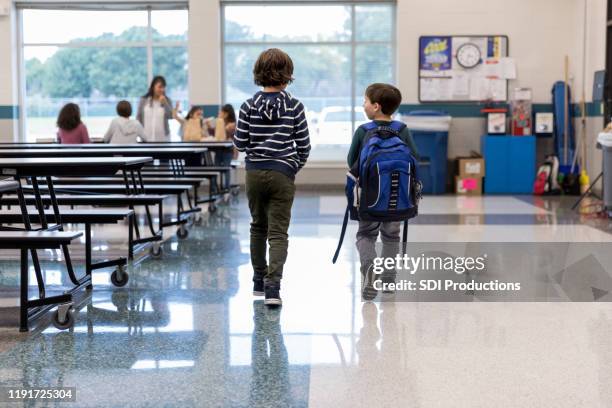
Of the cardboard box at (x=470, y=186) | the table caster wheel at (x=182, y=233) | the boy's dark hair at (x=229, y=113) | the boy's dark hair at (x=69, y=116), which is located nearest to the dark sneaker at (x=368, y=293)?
the table caster wheel at (x=182, y=233)

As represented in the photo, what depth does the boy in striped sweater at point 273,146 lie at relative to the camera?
13.5 feet

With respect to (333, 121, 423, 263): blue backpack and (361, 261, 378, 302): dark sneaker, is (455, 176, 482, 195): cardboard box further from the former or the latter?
(333, 121, 423, 263): blue backpack

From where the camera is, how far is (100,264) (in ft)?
15.6

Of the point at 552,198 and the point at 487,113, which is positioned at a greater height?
the point at 487,113

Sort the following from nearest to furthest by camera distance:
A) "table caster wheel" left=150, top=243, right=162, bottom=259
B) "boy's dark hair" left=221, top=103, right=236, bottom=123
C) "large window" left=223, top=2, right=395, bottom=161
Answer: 1. "table caster wheel" left=150, top=243, right=162, bottom=259
2. "boy's dark hair" left=221, top=103, right=236, bottom=123
3. "large window" left=223, top=2, right=395, bottom=161

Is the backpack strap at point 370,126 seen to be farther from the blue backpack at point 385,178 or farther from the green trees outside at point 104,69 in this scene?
the green trees outside at point 104,69

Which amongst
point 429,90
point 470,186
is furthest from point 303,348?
point 429,90

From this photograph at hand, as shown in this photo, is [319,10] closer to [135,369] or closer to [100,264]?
[100,264]

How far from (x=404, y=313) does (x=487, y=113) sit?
24.3ft

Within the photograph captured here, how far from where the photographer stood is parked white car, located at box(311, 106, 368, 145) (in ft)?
39.4

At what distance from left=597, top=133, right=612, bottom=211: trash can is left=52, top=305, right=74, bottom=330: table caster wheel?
496 cm

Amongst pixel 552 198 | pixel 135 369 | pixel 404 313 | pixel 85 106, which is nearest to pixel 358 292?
pixel 404 313

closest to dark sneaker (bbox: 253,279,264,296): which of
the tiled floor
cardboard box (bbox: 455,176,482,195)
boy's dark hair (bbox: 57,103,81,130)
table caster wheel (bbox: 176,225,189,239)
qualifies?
the tiled floor

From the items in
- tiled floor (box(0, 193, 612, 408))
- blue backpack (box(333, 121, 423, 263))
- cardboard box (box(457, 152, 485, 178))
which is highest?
blue backpack (box(333, 121, 423, 263))
